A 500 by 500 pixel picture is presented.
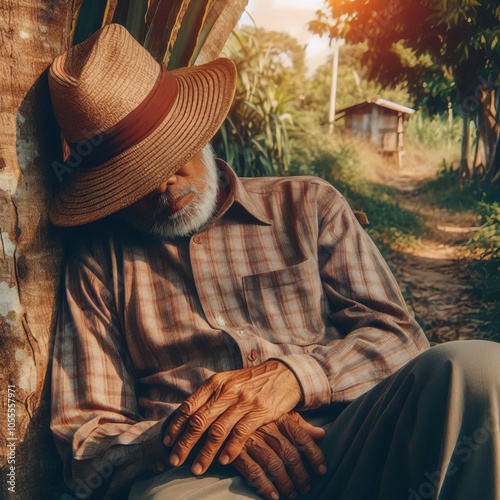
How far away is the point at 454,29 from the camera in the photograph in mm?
7559

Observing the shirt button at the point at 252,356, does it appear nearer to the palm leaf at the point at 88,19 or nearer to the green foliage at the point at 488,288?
the palm leaf at the point at 88,19

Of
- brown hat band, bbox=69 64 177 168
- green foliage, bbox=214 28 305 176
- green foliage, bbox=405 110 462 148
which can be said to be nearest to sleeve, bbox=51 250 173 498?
brown hat band, bbox=69 64 177 168

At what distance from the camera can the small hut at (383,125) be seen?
1387 cm

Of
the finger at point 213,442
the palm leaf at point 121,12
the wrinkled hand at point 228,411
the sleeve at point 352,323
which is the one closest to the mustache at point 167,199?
the sleeve at point 352,323

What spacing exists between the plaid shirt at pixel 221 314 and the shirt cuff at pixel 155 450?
0.09 m

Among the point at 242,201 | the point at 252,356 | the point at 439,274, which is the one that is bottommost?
the point at 439,274

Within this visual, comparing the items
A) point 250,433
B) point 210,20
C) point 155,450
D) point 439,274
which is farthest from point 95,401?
point 439,274

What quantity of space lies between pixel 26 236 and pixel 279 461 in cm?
99

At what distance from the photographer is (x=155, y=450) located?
1910 millimetres

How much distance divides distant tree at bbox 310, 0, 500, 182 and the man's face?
207 inches

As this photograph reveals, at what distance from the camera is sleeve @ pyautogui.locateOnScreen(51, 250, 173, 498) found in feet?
6.50

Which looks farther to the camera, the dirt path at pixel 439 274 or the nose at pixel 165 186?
the dirt path at pixel 439 274

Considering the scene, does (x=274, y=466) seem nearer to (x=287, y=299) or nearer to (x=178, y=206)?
(x=287, y=299)

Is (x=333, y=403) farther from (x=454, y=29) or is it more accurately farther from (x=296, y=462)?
(x=454, y=29)
